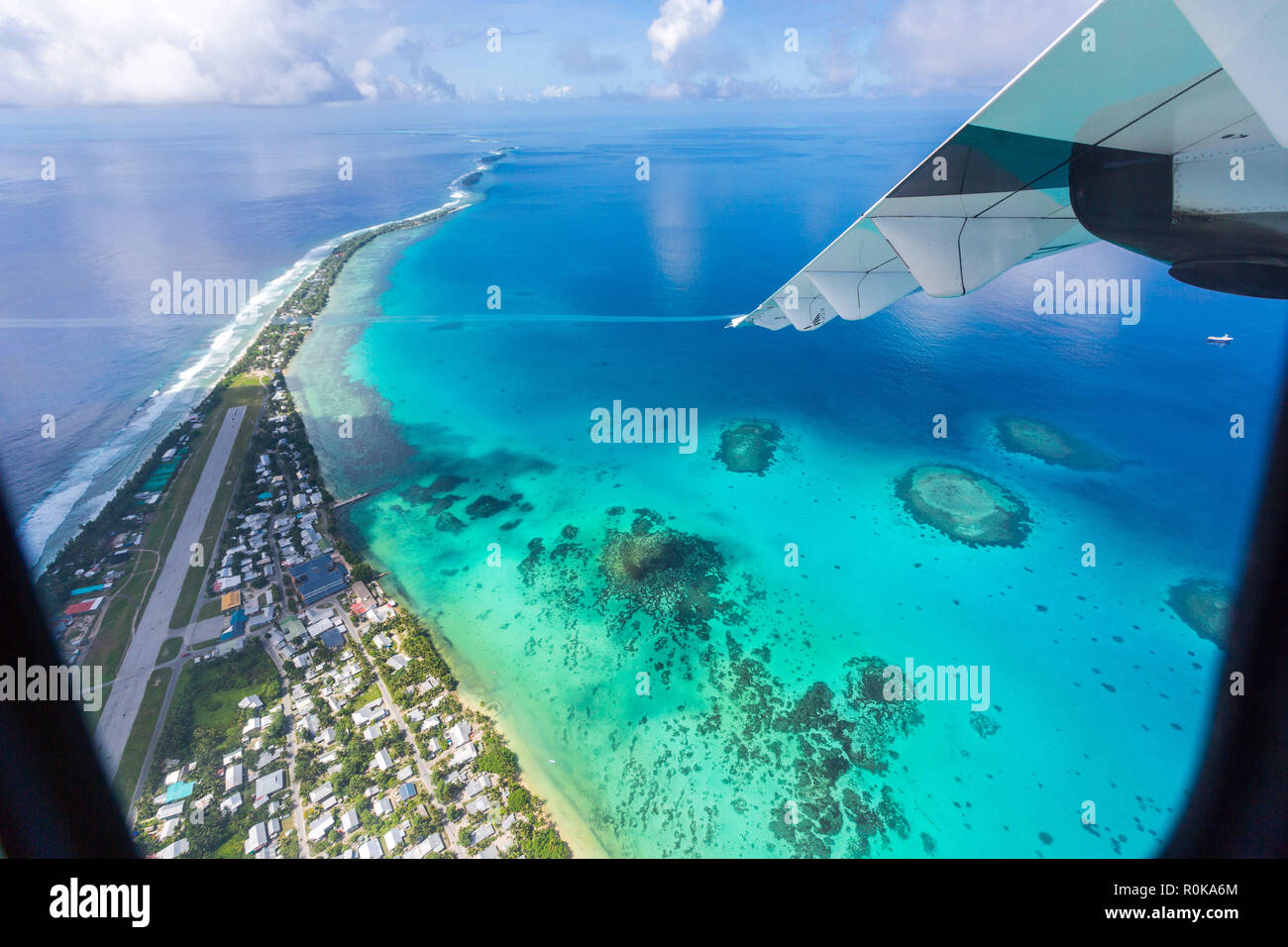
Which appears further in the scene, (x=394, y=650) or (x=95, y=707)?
(x=394, y=650)

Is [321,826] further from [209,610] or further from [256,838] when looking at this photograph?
[209,610]

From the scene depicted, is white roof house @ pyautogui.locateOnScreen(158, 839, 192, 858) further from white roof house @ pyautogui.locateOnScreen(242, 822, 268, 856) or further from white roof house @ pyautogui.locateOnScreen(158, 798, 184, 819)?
white roof house @ pyautogui.locateOnScreen(242, 822, 268, 856)

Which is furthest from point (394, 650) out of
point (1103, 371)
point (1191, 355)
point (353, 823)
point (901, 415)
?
point (1191, 355)

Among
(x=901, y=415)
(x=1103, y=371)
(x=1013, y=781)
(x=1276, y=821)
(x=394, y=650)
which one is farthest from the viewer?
(x=1103, y=371)

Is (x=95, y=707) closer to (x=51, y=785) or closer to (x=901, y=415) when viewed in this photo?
(x=51, y=785)

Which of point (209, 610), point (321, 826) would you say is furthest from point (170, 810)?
point (209, 610)

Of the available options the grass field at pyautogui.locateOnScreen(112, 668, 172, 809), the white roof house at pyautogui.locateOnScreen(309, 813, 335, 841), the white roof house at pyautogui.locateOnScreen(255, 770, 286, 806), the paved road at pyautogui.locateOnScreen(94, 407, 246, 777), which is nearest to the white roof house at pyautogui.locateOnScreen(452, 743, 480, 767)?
the white roof house at pyautogui.locateOnScreen(309, 813, 335, 841)
